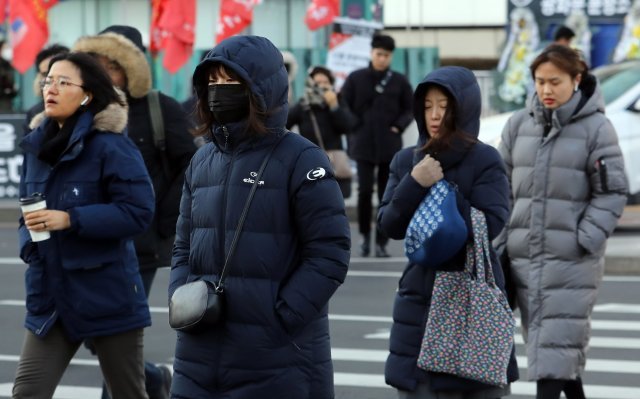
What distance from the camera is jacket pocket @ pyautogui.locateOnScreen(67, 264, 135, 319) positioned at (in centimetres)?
579

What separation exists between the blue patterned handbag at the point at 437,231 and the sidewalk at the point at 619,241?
795 centimetres

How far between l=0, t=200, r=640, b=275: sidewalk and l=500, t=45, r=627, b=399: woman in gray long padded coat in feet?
21.4

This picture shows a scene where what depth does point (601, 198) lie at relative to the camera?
680 centimetres

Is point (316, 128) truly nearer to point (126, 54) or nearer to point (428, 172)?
point (126, 54)

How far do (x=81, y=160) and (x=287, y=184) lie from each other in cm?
164

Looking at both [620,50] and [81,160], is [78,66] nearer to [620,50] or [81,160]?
[81,160]

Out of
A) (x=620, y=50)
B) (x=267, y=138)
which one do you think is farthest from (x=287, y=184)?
(x=620, y=50)

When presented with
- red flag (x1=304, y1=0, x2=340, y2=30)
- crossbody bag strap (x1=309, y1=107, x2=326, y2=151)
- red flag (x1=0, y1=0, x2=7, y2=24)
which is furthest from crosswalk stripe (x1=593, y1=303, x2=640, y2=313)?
red flag (x1=0, y1=0, x2=7, y2=24)

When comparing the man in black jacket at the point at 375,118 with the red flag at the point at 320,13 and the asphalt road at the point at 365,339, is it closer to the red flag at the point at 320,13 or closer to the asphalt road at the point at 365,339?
the asphalt road at the point at 365,339

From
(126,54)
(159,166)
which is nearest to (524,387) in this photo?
(159,166)

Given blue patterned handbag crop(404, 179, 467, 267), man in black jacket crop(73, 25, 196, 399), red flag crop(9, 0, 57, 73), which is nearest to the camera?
blue patterned handbag crop(404, 179, 467, 267)

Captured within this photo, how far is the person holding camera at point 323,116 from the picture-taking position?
1394 centimetres

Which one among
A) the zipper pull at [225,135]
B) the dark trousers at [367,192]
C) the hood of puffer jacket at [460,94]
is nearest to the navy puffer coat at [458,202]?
the hood of puffer jacket at [460,94]

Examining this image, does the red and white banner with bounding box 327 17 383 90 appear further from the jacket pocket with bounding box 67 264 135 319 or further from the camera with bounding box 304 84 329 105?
the jacket pocket with bounding box 67 264 135 319
